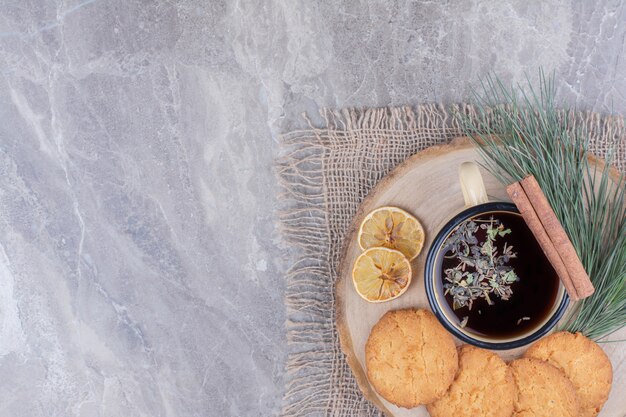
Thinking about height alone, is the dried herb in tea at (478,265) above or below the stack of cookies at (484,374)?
above

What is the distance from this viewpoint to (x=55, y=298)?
1.69 m

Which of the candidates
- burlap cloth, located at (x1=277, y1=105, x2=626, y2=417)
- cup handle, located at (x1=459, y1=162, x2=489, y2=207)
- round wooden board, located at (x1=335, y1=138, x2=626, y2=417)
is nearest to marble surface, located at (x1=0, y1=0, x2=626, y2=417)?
burlap cloth, located at (x1=277, y1=105, x2=626, y2=417)

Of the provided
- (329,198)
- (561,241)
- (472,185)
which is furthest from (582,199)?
(329,198)

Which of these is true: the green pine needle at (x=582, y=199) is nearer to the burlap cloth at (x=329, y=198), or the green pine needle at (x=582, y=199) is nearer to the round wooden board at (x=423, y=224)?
the round wooden board at (x=423, y=224)

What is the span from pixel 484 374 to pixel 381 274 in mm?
331

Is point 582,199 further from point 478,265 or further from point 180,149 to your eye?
point 180,149

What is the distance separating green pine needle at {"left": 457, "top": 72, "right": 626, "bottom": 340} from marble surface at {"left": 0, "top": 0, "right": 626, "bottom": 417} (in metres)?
0.31

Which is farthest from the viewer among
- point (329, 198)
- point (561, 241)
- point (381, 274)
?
point (329, 198)

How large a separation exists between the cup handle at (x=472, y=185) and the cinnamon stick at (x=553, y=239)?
0.06 meters

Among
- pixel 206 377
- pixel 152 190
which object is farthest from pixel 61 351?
pixel 152 190

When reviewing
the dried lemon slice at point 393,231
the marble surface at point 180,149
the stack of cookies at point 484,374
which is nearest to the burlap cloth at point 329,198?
the marble surface at point 180,149

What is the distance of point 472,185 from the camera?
1.29 m

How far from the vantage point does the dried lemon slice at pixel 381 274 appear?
4.56 feet

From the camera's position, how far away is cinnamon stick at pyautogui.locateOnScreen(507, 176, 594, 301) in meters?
1.27
